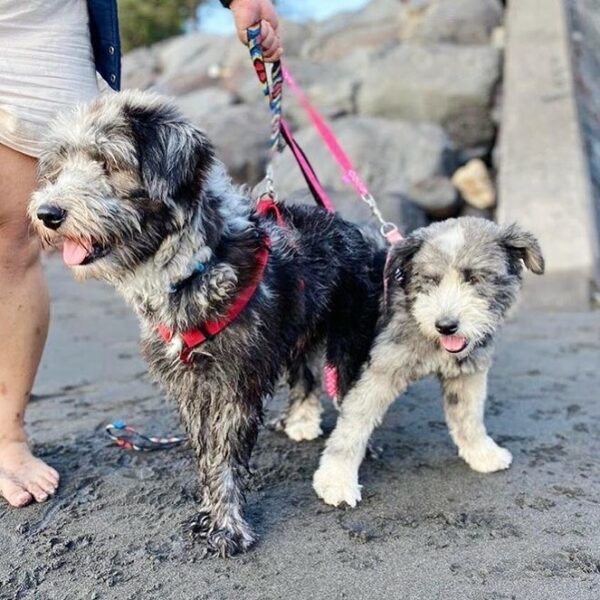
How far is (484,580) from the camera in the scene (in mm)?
3037

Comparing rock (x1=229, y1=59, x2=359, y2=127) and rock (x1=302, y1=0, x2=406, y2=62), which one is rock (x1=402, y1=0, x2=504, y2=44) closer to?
rock (x1=302, y1=0, x2=406, y2=62)

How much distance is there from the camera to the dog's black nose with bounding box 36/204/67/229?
291 centimetres

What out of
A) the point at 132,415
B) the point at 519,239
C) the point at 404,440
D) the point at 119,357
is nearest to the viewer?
the point at 519,239

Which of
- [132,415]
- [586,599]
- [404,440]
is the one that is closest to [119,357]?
[132,415]

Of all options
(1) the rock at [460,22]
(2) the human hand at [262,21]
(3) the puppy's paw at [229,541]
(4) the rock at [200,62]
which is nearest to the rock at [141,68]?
(4) the rock at [200,62]

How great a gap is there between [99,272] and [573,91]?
441 inches

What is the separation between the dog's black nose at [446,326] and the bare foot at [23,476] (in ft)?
6.65

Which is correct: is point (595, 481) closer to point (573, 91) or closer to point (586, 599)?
point (586, 599)

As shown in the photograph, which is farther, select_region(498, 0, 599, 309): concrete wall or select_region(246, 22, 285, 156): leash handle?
select_region(498, 0, 599, 309): concrete wall

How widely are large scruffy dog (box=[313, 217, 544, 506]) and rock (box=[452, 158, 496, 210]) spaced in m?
8.35

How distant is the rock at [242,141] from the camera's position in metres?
12.4

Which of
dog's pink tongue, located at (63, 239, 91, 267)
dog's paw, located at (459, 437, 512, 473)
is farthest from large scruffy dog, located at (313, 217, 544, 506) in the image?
dog's pink tongue, located at (63, 239, 91, 267)

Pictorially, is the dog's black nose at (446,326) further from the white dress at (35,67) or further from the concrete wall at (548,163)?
the concrete wall at (548,163)

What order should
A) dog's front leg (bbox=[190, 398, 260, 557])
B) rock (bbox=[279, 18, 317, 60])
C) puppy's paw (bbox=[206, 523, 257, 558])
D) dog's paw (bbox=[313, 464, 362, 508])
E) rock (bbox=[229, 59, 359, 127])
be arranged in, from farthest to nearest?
rock (bbox=[279, 18, 317, 60]), rock (bbox=[229, 59, 359, 127]), dog's paw (bbox=[313, 464, 362, 508]), dog's front leg (bbox=[190, 398, 260, 557]), puppy's paw (bbox=[206, 523, 257, 558])
